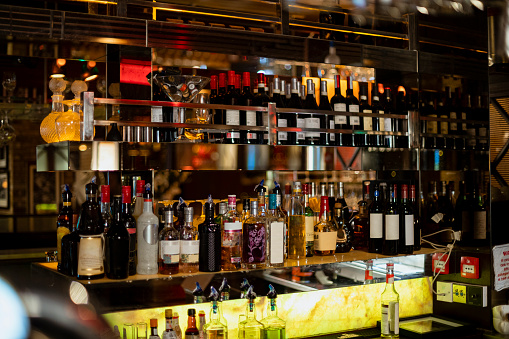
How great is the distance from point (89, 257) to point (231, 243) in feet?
1.88

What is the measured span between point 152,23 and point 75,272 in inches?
42.8

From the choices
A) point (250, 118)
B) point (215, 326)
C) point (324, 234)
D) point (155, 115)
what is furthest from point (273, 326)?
point (155, 115)

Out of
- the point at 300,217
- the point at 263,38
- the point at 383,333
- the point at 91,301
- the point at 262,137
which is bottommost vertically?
the point at 383,333

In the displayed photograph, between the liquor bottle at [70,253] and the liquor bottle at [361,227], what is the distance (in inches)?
56.7

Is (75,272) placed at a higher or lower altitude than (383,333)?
higher

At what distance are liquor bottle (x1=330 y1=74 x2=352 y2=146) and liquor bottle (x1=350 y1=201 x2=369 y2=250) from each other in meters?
0.36

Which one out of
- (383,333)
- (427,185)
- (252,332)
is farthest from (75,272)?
(427,185)

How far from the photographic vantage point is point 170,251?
6.79ft

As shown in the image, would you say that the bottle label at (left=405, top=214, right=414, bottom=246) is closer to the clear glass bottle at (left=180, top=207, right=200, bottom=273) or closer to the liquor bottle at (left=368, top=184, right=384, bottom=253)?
the liquor bottle at (left=368, top=184, right=384, bottom=253)

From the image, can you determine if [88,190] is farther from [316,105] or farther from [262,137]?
[316,105]

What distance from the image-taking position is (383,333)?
8.92 feet

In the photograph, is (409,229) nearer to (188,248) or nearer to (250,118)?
(250,118)

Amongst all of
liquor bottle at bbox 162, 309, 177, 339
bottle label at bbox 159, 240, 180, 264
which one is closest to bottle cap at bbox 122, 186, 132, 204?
bottle label at bbox 159, 240, 180, 264

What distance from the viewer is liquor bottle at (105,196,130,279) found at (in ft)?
6.53
